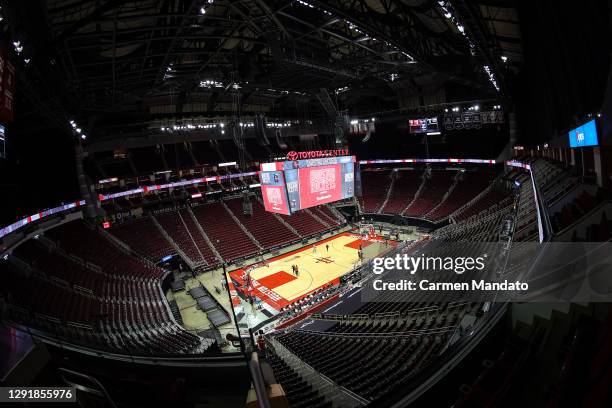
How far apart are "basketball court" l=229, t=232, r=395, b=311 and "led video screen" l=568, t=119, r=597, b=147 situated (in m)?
15.7

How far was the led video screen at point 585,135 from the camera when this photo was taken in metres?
7.86

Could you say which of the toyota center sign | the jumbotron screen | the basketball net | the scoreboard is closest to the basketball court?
the basketball net

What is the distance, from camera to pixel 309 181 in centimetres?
2488

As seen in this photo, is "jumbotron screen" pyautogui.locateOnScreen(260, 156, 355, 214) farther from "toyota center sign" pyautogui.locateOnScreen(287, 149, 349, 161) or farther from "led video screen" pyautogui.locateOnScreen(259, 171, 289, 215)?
"toyota center sign" pyautogui.locateOnScreen(287, 149, 349, 161)

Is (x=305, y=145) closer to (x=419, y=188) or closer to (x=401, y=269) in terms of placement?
(x=419, y=188)

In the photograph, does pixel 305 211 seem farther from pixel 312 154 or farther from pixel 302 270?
pixel 312 154

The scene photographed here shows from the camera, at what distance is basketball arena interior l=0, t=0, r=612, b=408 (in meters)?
5.38

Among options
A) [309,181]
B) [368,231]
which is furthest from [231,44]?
[368,231]

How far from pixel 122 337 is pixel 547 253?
1415 centimetres

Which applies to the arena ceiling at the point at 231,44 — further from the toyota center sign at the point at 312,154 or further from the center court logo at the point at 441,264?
the center court logo at the point at 441,264

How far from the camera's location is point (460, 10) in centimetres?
1283

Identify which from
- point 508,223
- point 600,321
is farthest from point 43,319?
point 508,223

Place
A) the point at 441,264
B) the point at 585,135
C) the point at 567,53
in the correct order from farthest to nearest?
1. the point at 441,264
2. the point at 567,53
3. the point at 585,135

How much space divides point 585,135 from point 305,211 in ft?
103
